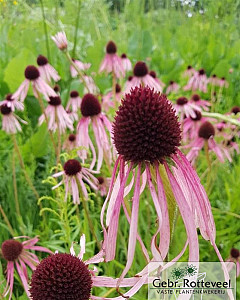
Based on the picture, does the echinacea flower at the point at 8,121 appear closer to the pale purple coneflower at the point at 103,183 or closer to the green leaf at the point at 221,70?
the pale purple coneflower at the point at 103,183

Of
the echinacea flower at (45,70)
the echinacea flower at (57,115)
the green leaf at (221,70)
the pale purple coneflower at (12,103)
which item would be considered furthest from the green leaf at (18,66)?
the green leaf at (221,70)

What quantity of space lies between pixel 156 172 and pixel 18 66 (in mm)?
1452

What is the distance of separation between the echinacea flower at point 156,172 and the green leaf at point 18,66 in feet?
4.45

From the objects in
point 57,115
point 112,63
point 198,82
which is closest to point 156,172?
point 57,115

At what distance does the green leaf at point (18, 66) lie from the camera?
174cm

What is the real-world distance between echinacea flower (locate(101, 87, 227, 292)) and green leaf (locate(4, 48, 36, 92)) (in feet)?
4.45

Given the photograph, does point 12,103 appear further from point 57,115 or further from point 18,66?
point 18,66

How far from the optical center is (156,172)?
1.38 ft

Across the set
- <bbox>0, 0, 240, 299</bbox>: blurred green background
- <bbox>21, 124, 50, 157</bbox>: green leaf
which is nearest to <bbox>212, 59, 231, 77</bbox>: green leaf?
<bbox>0, 0, 240, 299</bbox>: blurred green background

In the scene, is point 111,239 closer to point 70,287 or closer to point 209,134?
point 70,287

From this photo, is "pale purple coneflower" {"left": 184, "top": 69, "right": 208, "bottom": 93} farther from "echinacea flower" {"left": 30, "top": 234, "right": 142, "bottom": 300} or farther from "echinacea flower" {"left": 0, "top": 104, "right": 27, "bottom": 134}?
"echinacea flower" {"left": 30, "top": 234, "right": 142, "bottom": 300}

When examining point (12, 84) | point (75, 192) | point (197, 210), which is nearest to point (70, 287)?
point (197, 210)

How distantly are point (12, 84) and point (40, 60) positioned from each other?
0.34m

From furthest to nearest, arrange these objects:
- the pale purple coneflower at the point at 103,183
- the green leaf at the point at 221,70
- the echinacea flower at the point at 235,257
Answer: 1. the green leaf at the point at 221,70
2. the pale purple coneflower at the point at 103,183
3. the echinacea flower at the point at 235,257
